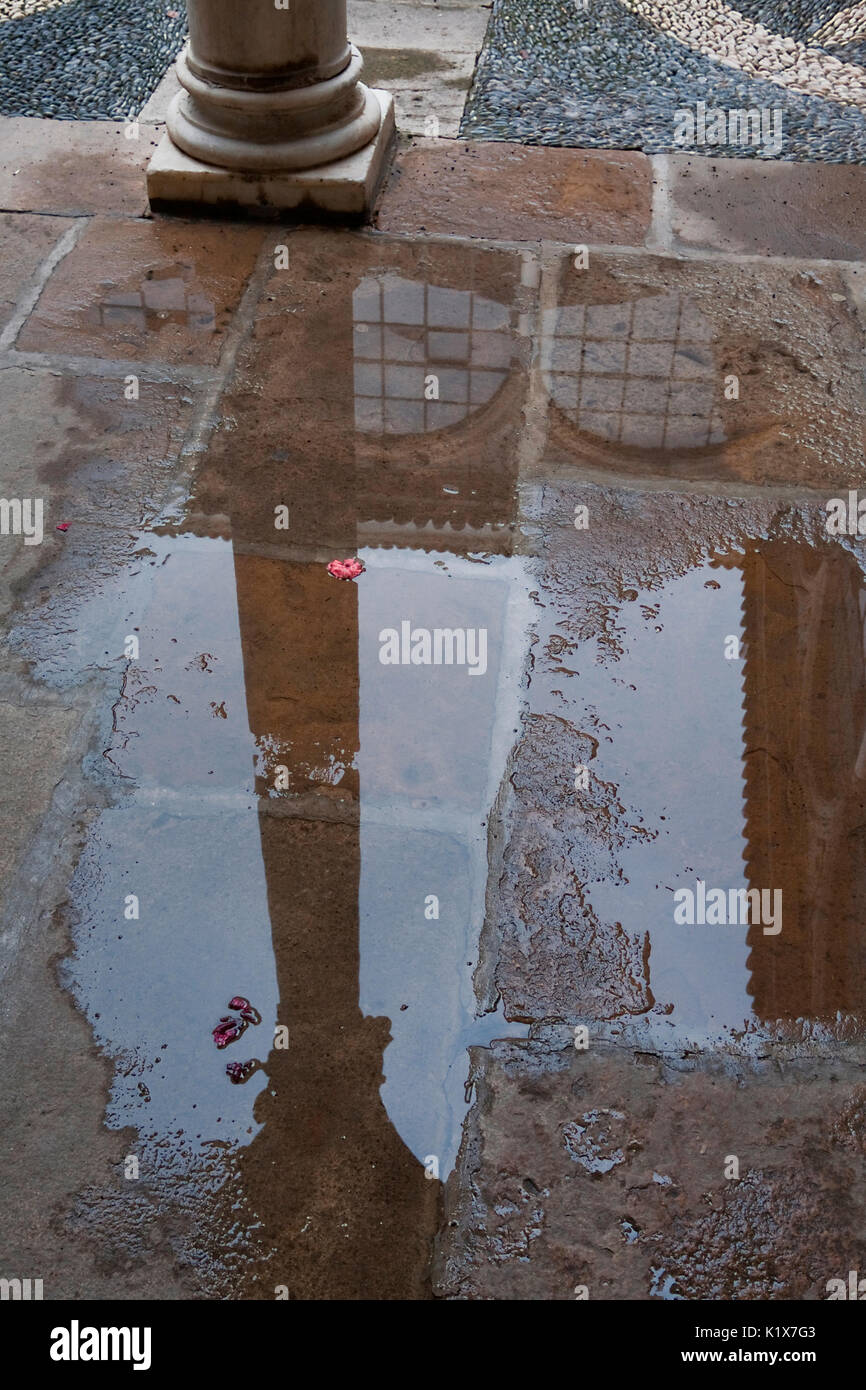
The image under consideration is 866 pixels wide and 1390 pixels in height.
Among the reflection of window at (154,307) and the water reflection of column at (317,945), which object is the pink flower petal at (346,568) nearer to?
the water reflection of column at (317,945)

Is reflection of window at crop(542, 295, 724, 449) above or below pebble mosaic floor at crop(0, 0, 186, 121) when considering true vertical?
below

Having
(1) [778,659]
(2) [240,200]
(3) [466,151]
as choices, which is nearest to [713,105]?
(3) [466,151]

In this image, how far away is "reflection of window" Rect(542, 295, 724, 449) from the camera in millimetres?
4281

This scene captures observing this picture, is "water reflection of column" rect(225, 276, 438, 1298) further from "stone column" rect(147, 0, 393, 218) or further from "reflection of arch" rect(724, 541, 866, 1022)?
"stone column" rect(147, 0, 393, 218)

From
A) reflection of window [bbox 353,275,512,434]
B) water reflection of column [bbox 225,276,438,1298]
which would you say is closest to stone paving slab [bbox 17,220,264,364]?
reflection of window [bbox 353,275,512,434]

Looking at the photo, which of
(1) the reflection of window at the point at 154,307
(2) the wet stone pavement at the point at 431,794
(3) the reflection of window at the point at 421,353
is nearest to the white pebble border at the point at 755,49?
(2) the wet stone pavement at the point at 431,794

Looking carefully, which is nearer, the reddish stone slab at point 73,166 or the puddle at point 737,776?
the puddle at point 737,776

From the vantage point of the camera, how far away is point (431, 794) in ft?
10.0

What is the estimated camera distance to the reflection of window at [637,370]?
4.28 metres

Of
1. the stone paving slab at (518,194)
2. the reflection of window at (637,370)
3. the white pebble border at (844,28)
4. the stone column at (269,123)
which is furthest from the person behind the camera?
the white pebble border at (844,28)

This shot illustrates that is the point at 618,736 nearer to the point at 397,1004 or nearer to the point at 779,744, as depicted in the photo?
the point at 779,744

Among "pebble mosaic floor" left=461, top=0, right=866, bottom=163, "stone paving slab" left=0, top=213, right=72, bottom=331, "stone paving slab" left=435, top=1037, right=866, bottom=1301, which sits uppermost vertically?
"pebble mosaic floor" left=461, top=0, right=866, bottom=163

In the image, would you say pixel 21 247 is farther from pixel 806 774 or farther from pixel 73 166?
pixel 806 774

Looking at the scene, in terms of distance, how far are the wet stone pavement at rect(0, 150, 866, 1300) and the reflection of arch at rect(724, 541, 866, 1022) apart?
0.01m
